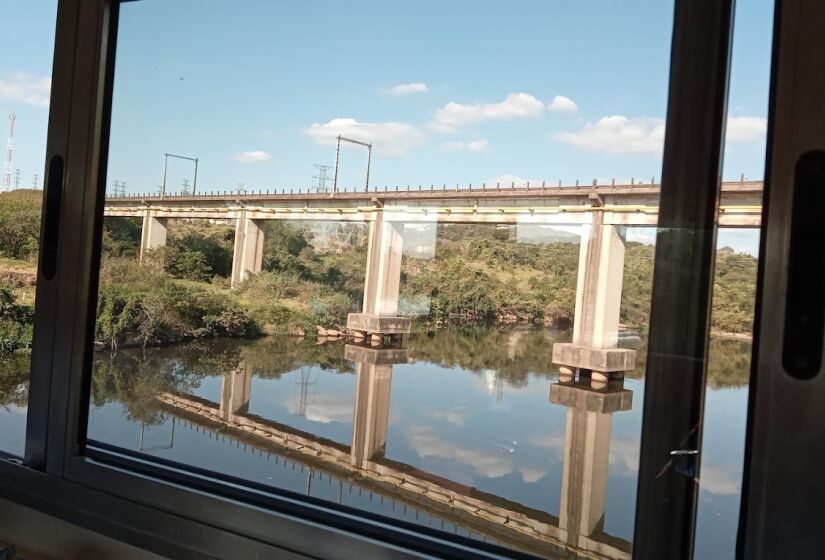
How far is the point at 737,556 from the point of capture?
83cm

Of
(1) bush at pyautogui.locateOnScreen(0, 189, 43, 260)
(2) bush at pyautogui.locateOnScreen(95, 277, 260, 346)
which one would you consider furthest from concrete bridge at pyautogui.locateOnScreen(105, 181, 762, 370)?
(1) bush at pyautogui.locateOnScreen(0, 189, 43, 260)

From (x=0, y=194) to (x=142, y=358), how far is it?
0.78m

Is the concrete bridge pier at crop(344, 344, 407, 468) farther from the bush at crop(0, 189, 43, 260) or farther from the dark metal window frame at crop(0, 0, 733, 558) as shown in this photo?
the bush at crop(0, 189, 43, 260)

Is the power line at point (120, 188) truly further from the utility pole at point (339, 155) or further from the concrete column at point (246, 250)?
the utility pole at point (339, 155)

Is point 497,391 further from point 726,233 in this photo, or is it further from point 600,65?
point 600,65

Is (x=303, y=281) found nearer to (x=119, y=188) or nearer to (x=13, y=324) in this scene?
(x=119, y=188)

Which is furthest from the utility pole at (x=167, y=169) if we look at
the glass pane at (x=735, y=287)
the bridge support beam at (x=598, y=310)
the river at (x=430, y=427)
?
the glass pane at (x=735, y=287)

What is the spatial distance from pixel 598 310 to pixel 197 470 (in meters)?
0.96

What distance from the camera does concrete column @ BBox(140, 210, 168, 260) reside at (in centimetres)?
174

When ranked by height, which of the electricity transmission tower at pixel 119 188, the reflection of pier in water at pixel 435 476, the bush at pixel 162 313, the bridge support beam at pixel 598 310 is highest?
the electricity transmission tower at pixel 119 188

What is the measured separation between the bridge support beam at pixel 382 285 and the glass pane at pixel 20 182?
93cm

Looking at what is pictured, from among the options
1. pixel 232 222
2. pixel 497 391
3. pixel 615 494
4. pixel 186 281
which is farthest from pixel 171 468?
pixel 615 494

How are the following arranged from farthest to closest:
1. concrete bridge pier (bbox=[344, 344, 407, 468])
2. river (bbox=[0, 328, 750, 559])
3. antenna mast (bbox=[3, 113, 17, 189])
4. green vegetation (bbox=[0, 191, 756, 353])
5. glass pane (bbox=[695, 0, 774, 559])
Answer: antenna mast (bbox=[3, 113, 17, 189])
concrete bridge pier (bbox=[344, 344, 407, 468])
green vegetation (bbox=[0, 191, 756, 353])
river (bbox=[0, 328, 750, 559])
glass pane (bbox=[695, 0, 774, 559])

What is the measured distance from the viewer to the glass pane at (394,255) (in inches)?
40.1
